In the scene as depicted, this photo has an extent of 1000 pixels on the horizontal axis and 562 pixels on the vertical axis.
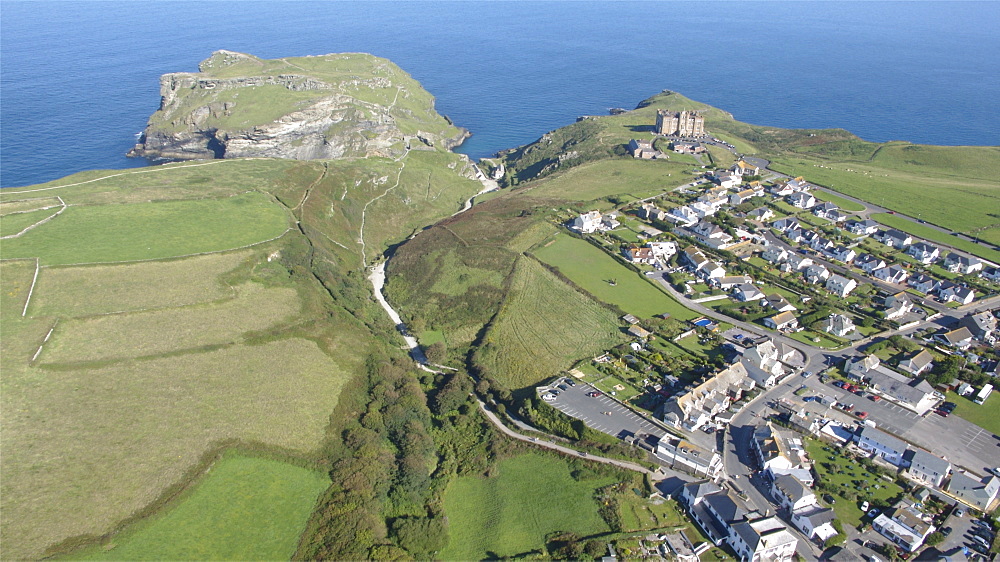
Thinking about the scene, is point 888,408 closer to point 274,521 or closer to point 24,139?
point 274,521

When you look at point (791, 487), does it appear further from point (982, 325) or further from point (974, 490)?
point (982, 325)

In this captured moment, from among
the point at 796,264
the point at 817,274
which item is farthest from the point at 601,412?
the point at 796,264

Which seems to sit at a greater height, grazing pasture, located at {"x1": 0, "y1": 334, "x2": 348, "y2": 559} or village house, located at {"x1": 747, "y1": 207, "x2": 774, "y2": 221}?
village house, located at {"x1": 747, "y1": 207, "x2": 774, "y2": 221}

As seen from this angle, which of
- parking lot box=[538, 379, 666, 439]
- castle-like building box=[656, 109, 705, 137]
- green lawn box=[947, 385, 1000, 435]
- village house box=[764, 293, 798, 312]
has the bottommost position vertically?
parking lot box=[538, 379, 666, 439]

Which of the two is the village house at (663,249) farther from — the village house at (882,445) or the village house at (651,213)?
the village house at (882,445)

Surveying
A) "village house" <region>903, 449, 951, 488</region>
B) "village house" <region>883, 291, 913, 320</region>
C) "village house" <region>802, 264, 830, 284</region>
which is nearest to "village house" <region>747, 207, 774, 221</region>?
"village house" <region>802, 264, 830, 284</region>

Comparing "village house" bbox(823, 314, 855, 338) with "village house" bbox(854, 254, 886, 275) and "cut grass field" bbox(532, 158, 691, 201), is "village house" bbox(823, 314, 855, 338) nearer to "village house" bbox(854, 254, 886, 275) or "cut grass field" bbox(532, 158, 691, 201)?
"village house" bbox(854, 254, 886, 275)

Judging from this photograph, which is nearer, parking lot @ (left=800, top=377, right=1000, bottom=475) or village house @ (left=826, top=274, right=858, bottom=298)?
parking lot @ (left=800, top=377, right=1000, bottom=475)
